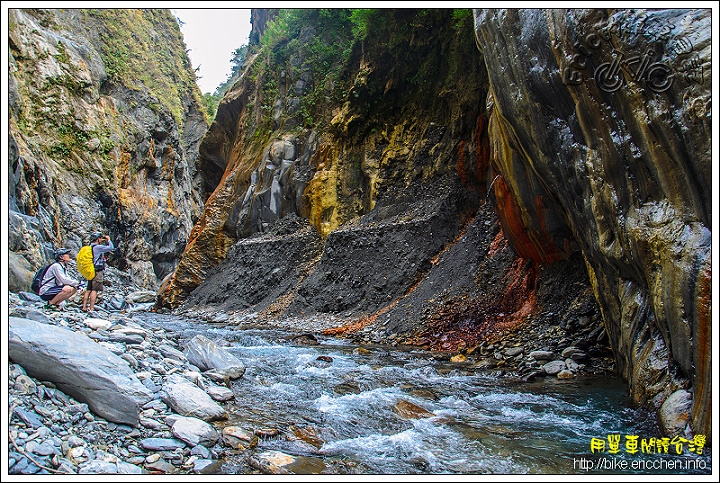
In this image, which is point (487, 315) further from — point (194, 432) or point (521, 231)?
point (194, 432)

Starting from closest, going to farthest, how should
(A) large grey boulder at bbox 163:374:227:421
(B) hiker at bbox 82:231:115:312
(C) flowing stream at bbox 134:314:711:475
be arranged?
(C) flowing stream at bbox 134:314:711:475
(A) large grey boulder at bbox 163:374:227:421
(B) hiker at bbox 82:231:115:312

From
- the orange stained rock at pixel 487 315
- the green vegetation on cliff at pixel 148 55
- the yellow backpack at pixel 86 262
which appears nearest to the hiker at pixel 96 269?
the yellow backpack at pixel 86 262

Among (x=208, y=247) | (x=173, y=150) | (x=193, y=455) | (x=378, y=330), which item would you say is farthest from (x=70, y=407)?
(x=173, y=150)

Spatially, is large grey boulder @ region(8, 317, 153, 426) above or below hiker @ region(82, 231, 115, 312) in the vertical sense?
below

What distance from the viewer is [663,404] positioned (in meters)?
4.01

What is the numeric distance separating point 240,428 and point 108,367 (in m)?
Result: 1.32

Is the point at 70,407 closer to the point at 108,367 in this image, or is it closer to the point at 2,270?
the point at 108,367

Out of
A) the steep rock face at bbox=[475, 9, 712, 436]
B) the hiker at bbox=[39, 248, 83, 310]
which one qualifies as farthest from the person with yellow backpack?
the steep rock face at bbox=[475, 9, 712, 436]

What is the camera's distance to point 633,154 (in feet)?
13.8

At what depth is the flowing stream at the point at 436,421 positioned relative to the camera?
3396mm

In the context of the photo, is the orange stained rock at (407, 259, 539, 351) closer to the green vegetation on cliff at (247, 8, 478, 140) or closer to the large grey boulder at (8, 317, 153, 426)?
the large grey boulder at (8, 317, 153, 426)

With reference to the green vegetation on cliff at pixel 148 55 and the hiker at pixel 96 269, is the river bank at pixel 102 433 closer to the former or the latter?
the hiker at pixel 96 269

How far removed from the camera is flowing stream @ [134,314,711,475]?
3396 mm

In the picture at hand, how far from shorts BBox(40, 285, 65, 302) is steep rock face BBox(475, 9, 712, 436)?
25.4ft
